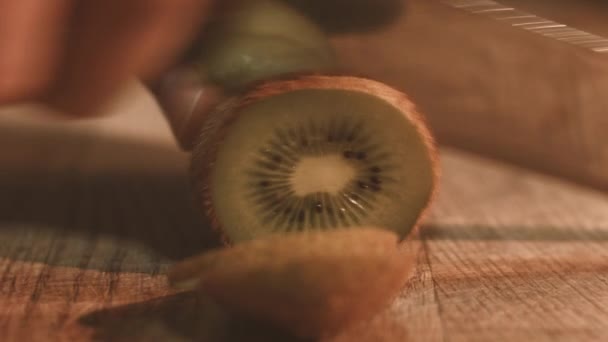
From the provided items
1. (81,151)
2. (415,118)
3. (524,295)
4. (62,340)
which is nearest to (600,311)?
(524,295)

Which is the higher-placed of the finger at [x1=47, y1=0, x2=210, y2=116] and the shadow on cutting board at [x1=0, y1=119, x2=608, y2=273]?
the finger at [x1=47, y1=0, x2=210, y2=116]

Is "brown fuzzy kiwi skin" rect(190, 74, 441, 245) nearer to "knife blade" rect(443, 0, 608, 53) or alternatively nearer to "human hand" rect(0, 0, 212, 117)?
"human hand" rect(0, 0, 212, 117)

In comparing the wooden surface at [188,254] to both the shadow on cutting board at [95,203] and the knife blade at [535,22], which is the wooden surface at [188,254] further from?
the knife blade at [535,22]

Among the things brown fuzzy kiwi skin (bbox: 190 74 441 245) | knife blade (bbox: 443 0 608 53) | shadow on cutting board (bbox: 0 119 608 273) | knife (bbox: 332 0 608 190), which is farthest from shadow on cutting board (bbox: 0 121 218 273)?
knife blade (bbox: 443 0 608 53)

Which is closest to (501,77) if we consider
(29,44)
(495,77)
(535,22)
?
(495,77)

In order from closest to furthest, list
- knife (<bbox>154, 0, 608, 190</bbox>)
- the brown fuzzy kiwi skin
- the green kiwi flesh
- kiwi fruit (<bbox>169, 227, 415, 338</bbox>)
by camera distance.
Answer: kiwi fruit (<bbox>169, 227, 415, 338</bbox>) < the brown fuzzy kiwi skin < the green kiwi flesh < knife (<bbox>154, 0, 608, 190</bbox>)

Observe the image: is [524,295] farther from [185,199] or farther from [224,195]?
[185,199]
